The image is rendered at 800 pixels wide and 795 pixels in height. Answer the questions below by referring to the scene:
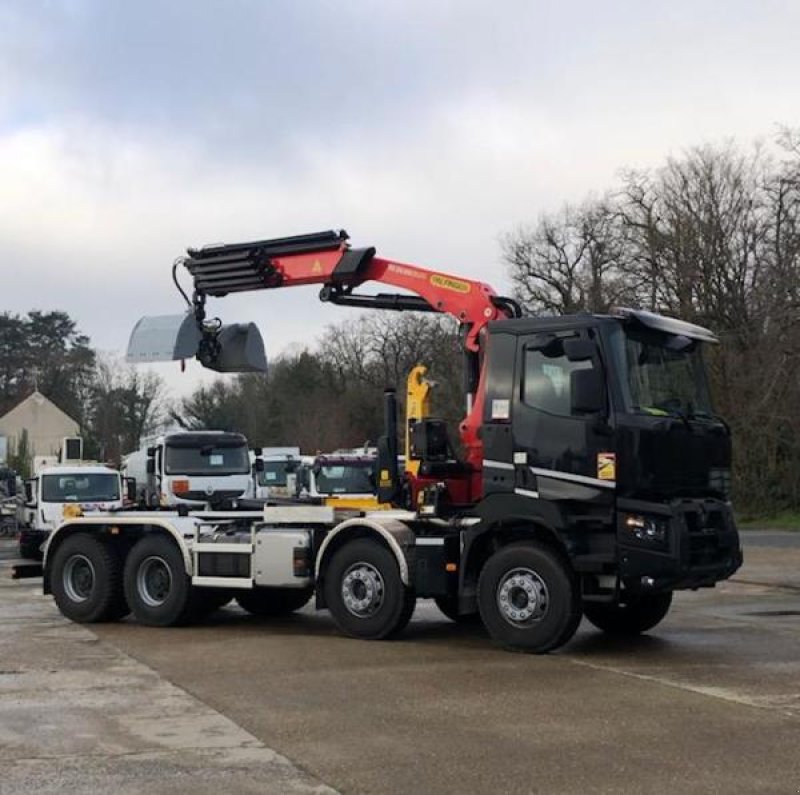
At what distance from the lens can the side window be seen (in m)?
10.8

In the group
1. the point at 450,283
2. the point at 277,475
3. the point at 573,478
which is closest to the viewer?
the point at 573,478

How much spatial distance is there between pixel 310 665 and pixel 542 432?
3.02 metres

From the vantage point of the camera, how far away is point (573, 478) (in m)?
10.7

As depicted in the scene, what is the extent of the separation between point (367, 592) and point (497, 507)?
1787mm

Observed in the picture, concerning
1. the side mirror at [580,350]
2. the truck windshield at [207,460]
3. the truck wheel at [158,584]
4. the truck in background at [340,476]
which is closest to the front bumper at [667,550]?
the side mirror at [580,350]

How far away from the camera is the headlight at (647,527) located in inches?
410

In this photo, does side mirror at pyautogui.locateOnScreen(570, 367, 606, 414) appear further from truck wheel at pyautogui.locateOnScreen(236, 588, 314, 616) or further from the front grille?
truck wheel at pyautogui.locateOnScreen(236, 588, 314, 616)

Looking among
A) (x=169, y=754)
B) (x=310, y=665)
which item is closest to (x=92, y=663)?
(x=310, y=665)

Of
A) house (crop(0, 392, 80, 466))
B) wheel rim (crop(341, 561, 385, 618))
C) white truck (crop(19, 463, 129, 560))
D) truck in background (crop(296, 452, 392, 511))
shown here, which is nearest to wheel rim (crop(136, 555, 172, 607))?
wheel rim (crop(341, 561, 385, 618))

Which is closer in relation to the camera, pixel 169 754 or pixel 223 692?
pixel 169 754

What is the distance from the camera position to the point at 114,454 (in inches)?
2514

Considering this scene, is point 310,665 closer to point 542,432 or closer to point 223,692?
point 223,692

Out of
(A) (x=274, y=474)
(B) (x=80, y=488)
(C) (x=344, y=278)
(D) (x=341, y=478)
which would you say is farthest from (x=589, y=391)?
(A) (x=274, y=474)

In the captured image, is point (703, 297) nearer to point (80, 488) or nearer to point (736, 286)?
point (736, 286)
